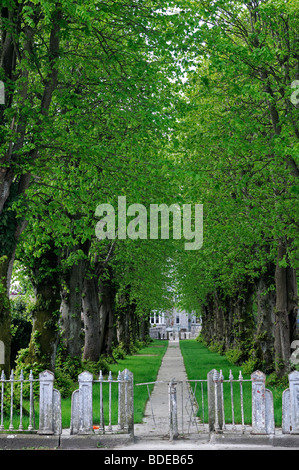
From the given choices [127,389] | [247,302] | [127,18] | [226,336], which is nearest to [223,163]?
[127,18]

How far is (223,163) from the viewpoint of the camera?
18828mm

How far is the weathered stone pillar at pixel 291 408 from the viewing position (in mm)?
10805

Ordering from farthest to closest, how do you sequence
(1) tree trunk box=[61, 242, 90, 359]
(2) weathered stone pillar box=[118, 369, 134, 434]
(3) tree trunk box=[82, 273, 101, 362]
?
(3) tree trunk box=[82, 273, 101, 362], (1) tree trunk box=[61, 242, 90, 359], (2) weathered stone pillar box=[118, 369, 134, 434]

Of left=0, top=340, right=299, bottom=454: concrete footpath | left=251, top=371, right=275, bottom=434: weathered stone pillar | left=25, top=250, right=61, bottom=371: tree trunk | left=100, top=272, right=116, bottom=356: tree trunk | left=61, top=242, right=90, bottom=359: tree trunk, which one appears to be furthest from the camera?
left=100, top=272, right=116, bottom=356: tree trunk

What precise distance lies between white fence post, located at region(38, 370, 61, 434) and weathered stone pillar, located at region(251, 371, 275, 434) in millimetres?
3707

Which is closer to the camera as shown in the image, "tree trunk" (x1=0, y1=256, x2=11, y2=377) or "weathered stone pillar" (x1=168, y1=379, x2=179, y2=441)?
"weathered stone pillar" (x1=168, y1=379, x2=179, y2=441)

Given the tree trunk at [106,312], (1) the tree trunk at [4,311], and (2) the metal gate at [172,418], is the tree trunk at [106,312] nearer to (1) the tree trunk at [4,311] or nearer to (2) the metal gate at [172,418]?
(2) the metal gate at [172,418]

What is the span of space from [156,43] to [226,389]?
11.3 meters

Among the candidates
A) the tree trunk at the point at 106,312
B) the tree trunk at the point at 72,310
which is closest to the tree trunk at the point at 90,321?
the tree trunk at the point at 72,310

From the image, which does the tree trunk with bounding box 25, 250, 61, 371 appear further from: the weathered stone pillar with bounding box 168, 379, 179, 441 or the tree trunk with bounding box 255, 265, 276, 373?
the tree trunk with bounding box 255, 265, 276, 373

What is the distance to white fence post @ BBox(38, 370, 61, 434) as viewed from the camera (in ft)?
35.4

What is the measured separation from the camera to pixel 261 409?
422 inches

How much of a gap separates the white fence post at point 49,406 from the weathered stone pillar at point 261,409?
371 centimetres

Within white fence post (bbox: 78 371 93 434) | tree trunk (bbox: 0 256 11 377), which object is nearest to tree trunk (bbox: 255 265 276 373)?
tree trunk (bbox: 0 256 11 377)
